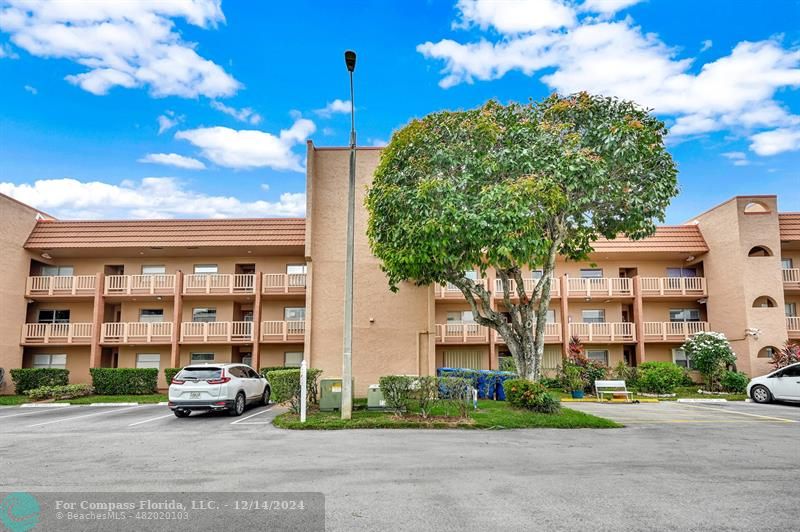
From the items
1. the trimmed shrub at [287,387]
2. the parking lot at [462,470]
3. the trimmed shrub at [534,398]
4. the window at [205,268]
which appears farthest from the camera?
the window at [205,268]

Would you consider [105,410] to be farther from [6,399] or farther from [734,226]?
[734,226]

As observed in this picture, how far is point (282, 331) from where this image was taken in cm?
2347

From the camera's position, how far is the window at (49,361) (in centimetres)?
2505

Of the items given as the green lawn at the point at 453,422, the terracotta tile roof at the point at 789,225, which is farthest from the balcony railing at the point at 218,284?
the terracotta tile roof at the point at 789,225

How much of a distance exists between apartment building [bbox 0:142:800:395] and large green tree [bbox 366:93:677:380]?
7.28 meters

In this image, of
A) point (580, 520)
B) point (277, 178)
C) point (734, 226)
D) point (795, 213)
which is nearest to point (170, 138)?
point (277, 178)

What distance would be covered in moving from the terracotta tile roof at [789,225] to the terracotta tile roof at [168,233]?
2371 centimetres

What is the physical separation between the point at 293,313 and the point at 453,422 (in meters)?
15.5

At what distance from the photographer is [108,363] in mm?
25375

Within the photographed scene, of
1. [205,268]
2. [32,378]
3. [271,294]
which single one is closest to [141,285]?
[205,268]

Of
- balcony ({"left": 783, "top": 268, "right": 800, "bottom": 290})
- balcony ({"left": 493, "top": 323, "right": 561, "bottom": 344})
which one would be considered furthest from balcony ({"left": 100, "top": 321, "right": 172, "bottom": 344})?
balcony ({"left": 783, "top": 268, "right": 800, "bottom": 290})

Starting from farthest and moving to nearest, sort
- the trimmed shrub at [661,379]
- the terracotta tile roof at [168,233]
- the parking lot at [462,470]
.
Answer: the terracotta tile roof at [168,233], the trimmed shrub at [661,379], the parking lot at [462,470]

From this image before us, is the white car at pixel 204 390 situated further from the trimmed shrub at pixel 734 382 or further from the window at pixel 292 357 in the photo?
the trimmed shrub at pixel 734 382

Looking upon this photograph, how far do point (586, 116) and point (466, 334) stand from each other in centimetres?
1404
